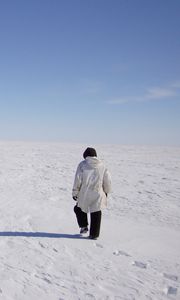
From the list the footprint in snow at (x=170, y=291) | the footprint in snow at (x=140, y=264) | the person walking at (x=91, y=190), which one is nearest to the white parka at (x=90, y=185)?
the person walking at (x=91, y=190)

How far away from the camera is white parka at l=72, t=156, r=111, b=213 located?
5703 millimetres

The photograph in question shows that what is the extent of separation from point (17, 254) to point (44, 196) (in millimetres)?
5180

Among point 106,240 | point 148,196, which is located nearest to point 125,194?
point 148,196

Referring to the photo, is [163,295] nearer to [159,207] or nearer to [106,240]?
[106,240]

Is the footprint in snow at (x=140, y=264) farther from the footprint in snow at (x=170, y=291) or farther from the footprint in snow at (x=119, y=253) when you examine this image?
the footprint in snow at (x=170, y=291)

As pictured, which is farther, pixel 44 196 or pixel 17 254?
pixel 44 196

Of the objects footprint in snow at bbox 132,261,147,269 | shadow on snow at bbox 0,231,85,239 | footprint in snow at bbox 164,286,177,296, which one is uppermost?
shadow on snow at bbox 0,231,85,239

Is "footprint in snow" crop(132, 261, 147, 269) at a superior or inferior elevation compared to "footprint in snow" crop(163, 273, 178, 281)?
superior

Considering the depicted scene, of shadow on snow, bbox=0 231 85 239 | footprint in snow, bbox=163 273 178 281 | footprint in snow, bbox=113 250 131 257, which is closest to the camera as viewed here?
footprint in snow, bbox=163 273 178 281

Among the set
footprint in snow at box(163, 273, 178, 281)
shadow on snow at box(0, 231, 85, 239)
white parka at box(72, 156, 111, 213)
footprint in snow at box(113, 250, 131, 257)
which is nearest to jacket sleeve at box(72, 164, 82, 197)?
white parka at box(72, 156, 111, 213)

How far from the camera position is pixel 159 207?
9.14 m

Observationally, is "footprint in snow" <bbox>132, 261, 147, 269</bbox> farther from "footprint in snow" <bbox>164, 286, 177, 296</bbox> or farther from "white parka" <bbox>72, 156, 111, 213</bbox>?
"white parka" <bbox>72, 156, 111, 213</bbox>

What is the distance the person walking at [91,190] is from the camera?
5.68 meters

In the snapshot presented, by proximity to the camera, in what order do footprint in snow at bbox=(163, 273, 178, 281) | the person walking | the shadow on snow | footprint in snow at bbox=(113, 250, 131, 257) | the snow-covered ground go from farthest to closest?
the shadow on snow
the person walking
footprint in snow at bbox=(113, 250, 131, 257)
footprint in snow at bbox=(163, 273, 178, 281)
the snow-covered ground
